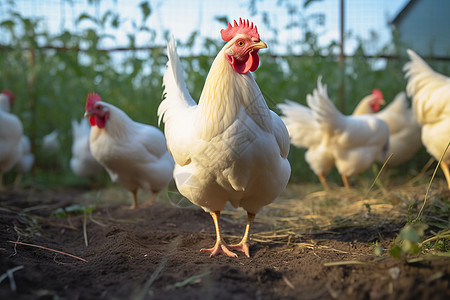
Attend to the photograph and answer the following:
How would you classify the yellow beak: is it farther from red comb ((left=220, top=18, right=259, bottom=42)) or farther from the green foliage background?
the green foliage background

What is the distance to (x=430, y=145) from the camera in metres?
4.45

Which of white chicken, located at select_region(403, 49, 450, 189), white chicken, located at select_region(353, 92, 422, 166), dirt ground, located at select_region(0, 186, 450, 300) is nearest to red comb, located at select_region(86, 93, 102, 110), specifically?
dirt ground, located at select_region(0, 186, 450, 300)

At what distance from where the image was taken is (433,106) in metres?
4.34

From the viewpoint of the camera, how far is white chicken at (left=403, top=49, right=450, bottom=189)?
Result: 13.8ft

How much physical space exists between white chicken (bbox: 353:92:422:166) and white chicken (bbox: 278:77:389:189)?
1.70 ft

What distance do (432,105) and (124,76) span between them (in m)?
4.86

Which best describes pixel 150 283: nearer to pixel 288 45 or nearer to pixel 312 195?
pixel 312 195

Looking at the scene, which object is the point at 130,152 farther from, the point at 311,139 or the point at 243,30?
the point at 311,139

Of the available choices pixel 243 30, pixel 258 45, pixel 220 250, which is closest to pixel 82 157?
pixel 220 250

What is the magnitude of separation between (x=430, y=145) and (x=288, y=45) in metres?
2.95

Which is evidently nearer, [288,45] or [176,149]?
[176,149]

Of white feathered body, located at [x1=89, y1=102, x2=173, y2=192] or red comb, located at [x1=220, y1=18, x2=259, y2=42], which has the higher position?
red comb, located at [x1=220, y1=18, x2=259, y2=42]

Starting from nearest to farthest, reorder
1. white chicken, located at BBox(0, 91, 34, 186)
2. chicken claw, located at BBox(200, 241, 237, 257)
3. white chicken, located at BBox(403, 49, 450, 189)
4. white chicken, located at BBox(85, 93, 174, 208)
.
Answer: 1. chicken claw, located at BBox(200, 241, 237, 257)
2. white chicken, located at BBox(85, 93, 174, 208)
3. white chicken, located at BBox(403, 49, 450, 189)
4. white chicken, located at BBox(0, 91, 34, 186)

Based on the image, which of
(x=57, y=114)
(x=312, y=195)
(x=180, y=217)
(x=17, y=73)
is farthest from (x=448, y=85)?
(x=17, y=73)
